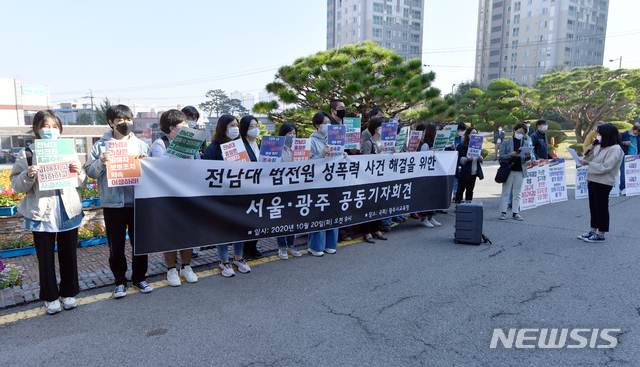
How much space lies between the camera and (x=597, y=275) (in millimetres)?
4750

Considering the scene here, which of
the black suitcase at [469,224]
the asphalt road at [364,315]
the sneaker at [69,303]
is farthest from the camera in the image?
the black suitcase at [469,224]

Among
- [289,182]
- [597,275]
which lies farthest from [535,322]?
[289,182]

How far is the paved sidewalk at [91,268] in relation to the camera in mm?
4016

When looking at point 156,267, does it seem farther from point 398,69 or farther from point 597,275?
point 398,69

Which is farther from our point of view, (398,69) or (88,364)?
(398,69)

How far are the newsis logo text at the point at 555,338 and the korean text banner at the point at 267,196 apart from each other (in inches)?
106

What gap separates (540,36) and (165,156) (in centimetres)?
8581

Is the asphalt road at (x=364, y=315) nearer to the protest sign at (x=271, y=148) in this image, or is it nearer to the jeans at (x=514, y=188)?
the protest sign at (x=271, y=148)

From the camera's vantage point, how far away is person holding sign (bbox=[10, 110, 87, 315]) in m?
3.57

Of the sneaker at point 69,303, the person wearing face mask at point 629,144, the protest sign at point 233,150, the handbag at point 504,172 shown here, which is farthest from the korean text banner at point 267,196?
the person wearing face mask at point 629,144

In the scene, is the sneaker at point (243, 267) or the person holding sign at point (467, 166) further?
the person holding sign at point (467, 166)

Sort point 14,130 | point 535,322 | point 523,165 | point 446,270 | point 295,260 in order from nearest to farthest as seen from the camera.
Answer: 1. point 535,322
2. point 446,270
3. point 295,260
4. point 523,165
5. point 14,130

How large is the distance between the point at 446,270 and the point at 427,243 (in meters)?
1.25

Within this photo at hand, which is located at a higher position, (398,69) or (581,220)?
(398,69)
